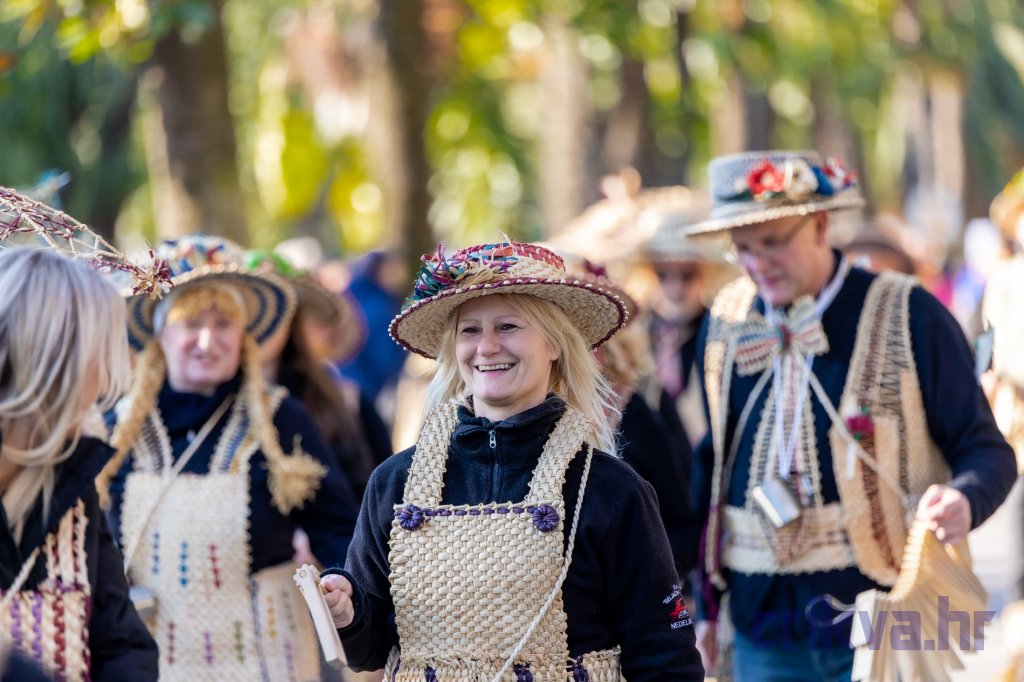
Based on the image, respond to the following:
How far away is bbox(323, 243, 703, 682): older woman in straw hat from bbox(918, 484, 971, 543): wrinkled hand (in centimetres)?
109

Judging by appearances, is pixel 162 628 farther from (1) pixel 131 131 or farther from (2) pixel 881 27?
(1) pixel 131 131

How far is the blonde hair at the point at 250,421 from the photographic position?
501 centimetres

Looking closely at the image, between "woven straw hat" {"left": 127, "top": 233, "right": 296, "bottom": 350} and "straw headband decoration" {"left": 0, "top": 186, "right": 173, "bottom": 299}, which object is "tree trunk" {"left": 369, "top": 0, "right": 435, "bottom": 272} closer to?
"woven straw hat" {"left": 127, "top": 233, "right": 296, "bottom": 350}

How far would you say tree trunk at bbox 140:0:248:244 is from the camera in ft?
28.1

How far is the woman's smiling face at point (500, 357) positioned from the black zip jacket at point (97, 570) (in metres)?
0.86

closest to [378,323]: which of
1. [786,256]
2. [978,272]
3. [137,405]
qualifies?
[978,272]

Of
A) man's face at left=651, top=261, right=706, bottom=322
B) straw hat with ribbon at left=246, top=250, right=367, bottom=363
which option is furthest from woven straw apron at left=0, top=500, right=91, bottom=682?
man's face at left=651, top=261, right=706, bottom=322

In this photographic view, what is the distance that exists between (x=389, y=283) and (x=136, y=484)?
7.26 meters

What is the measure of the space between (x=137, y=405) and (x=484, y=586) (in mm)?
2067

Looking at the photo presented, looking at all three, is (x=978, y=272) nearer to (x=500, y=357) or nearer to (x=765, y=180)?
(x=765, y=180)

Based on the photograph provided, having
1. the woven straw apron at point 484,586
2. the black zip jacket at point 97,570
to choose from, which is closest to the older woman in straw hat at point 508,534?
the woven straw apron at point 484,586

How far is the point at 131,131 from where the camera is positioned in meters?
16.5

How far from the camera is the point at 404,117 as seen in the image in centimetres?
1116

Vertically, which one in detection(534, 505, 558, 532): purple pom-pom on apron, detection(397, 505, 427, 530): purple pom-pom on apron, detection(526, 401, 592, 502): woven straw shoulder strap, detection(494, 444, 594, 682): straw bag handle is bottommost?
detection(494, 444, 594, 682): straw bag handle
